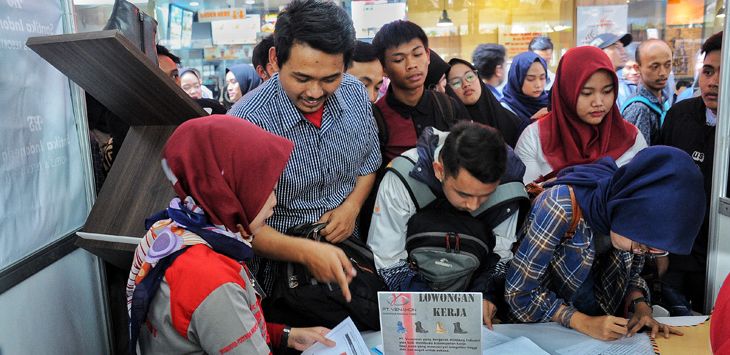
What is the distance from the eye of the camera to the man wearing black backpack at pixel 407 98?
6.68 feet

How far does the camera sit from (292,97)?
1570mm

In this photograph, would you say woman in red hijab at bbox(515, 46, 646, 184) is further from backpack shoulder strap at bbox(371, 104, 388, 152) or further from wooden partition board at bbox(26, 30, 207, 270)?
wooden partition board at bbox(26, 30, 207, 270)

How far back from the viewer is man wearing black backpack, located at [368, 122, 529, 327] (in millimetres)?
1580

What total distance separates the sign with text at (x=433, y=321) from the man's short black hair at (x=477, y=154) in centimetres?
40

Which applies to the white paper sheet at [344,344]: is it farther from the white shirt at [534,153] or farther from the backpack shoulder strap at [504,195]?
the white shirt at [534,153]

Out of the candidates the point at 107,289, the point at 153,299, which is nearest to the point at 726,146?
the point at 153,299

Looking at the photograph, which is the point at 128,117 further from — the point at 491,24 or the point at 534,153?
the point at 491,24

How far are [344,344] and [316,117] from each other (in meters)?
0.64

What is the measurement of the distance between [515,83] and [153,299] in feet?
8.17

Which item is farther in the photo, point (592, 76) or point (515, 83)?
point (515, 83)

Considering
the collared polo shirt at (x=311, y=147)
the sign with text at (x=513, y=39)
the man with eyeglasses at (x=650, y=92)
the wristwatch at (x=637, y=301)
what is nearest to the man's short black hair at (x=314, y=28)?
the collared polo shirt at (x=311, y=147)

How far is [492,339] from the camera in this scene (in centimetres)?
153

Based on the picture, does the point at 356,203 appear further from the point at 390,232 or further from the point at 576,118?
the point at 576,118

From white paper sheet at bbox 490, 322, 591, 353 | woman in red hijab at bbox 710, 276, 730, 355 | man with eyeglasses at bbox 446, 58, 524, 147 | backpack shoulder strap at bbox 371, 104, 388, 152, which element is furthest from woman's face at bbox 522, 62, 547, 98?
woman in red hijab at bbox 710, 276, 730, 355
